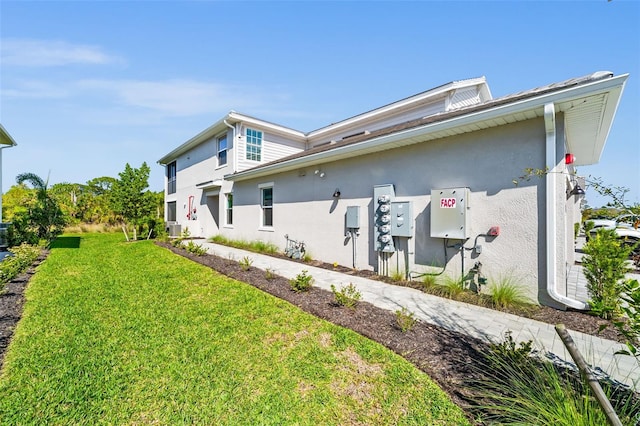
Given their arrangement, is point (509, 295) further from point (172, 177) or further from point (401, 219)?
point (172, 177)

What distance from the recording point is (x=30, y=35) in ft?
24.0

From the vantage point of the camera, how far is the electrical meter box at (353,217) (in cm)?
766

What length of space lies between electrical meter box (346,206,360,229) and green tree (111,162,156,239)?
1274 centimetres

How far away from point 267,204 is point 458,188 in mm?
8015

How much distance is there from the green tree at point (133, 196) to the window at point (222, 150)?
13.2 feet

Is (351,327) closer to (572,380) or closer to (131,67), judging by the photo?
(572,380)

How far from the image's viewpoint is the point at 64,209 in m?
16.2

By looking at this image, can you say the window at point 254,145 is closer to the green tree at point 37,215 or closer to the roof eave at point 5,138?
the green tree at point 37,215

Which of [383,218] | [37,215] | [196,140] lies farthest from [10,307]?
[196,140]

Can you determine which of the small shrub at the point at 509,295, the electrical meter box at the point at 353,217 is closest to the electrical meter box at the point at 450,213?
the small shrub at the point at 509,295

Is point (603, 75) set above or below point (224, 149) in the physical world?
below

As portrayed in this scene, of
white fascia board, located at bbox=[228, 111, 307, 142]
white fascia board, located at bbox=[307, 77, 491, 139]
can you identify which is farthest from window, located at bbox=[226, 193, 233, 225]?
white fascia board, located at bbox=[307, 77, 491, 139]

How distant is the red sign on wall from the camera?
555 centimetres

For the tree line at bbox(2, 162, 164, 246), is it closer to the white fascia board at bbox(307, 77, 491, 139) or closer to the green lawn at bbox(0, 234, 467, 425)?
the green lawn at bbox(0, 234, 467, 425)
